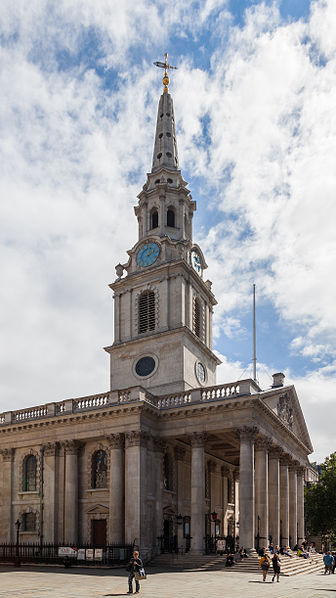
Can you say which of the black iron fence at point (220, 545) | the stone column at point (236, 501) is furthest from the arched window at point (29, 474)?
the stone column at point (236, 501)

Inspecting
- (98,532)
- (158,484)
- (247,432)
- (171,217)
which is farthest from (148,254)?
(98,532)

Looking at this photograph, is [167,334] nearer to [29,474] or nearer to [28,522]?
[29,474]

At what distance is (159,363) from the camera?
4506 cm

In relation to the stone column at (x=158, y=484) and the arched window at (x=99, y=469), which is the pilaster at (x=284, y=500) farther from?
the arched window at (x=99, y=469)

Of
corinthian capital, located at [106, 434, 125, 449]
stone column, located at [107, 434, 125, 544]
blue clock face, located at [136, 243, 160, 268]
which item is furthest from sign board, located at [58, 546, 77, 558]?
blue clock face, located at [136, 243, 160, 268]

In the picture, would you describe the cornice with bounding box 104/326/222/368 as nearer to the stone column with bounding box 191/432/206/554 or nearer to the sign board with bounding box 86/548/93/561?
the stone column with bounding box 191/432/206/554

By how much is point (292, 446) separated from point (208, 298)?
48.3 ft

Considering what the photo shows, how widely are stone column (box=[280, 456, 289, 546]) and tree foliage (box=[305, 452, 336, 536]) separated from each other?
15.5m

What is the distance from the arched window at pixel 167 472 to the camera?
39.2m

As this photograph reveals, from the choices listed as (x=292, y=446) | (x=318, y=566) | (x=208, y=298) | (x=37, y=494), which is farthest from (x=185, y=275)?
(x=318, y=566)

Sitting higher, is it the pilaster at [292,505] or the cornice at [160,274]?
the cornice at [160,274]

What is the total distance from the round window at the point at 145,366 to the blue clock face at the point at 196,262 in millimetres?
9485

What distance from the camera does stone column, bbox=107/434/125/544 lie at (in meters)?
35.5

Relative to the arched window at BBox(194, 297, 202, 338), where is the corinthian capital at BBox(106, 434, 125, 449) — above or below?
below
